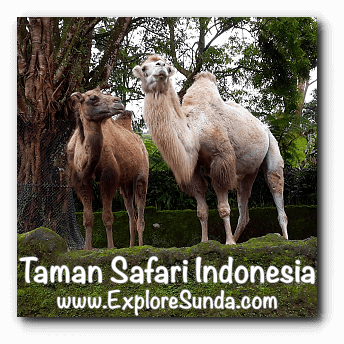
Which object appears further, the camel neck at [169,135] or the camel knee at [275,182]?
the camel knee at [275,182]

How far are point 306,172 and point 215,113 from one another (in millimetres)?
5188

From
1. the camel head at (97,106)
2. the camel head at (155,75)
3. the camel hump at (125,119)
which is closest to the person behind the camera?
the camel head at (155,75)

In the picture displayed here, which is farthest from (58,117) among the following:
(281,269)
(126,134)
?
(281,269)

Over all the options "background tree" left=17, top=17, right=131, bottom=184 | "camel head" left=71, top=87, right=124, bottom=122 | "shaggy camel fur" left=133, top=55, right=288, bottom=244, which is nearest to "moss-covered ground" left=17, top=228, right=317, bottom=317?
"shaggy camel fur" left=133, top=55, right=288, bottom=244

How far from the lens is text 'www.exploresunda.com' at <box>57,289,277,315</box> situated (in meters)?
3.43

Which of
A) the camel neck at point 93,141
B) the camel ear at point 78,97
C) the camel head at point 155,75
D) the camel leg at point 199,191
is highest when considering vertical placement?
the camel head at point 155,75

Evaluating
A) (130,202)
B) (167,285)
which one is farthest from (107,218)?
(167,285)

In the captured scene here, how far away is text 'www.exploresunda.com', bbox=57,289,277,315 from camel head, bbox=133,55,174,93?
2.20 metres

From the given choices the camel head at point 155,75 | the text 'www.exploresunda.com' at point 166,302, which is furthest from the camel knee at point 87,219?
the text 'www.exploresunda.com' at point 166,302

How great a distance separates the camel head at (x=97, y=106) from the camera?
17.3 ft

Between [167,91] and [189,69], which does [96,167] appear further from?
[189,69]

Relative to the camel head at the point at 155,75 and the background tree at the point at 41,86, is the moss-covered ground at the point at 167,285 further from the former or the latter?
the background tree at the point at 41,86

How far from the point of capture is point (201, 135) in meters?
5.02

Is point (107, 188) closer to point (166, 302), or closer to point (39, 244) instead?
point (39, 244)
